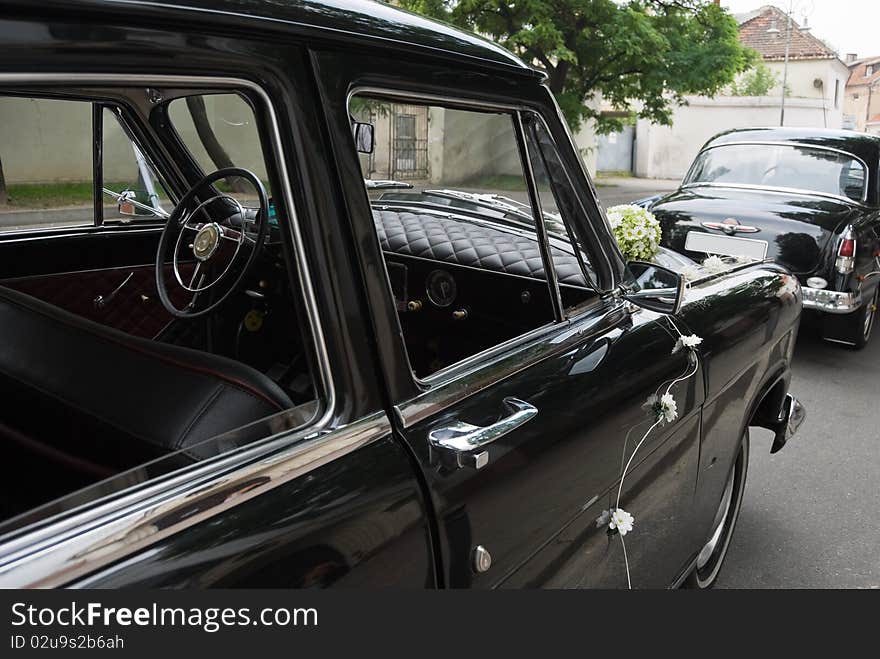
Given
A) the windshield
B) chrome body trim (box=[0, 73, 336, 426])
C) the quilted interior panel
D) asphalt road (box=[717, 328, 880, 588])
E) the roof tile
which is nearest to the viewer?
chrome body trim (box=[0, 73, 336, 426])

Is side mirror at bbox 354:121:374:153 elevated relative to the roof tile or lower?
lower

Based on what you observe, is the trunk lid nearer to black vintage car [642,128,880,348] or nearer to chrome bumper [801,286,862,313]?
black vintage car [642,128,880,348]

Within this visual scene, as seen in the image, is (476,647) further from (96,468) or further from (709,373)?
(709,373)

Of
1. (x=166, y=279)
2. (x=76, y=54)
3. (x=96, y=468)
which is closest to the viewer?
(x=76, y=54)

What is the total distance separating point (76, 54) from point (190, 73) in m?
0.16

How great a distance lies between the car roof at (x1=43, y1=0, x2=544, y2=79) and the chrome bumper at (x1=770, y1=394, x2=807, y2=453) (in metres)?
2.05

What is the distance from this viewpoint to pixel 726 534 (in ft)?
10.5

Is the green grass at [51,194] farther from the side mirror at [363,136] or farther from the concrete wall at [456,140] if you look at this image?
the side mirror at [363,136]

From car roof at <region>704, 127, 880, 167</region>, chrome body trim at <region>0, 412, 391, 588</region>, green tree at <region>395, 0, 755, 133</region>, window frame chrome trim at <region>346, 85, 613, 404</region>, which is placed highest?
green tree at <region>395, 0, 755, 133</region>

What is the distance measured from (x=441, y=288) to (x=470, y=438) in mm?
1259

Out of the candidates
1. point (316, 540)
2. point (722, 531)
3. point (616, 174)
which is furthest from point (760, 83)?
point (316, 540)

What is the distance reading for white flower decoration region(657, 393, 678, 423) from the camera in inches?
77.7

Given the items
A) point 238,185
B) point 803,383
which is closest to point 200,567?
point 238,185

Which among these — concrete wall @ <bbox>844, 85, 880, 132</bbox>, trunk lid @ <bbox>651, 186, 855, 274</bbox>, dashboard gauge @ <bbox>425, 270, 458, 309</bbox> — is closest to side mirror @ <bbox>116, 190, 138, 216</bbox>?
dashboard gauge @ <bbox>425, 270, 458, 309</bbox>
